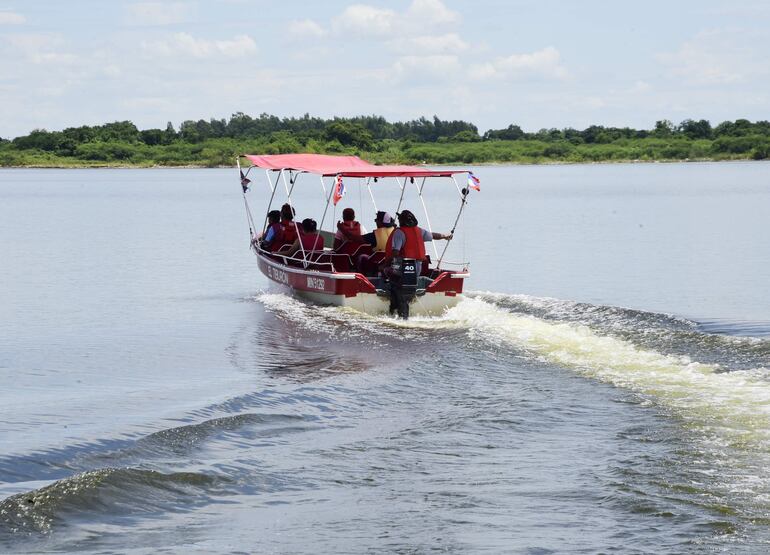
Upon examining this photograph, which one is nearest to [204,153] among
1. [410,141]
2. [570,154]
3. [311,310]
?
[410,141]

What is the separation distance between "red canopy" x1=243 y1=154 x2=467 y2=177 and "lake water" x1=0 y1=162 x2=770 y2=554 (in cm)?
217

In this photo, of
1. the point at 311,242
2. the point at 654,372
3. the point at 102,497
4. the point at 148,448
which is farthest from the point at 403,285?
the point at 102,497

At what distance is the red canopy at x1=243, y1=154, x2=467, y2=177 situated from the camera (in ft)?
53.3

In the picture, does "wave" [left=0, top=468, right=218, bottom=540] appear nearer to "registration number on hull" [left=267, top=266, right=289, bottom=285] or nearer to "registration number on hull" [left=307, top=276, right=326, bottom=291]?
"registration number on hull" [left=307, top=276, right=326, bottom=291]

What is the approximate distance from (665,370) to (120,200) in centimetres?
5077

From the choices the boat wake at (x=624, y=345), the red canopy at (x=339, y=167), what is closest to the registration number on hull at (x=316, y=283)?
the boat wake at (x=624, y=345)

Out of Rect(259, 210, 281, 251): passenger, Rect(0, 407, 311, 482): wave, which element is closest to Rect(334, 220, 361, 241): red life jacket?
Rect(259, 210, 281, 251): passenger

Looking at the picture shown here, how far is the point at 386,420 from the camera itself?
10.0 m

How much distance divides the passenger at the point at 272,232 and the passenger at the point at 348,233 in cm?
143

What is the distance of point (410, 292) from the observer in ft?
50.4

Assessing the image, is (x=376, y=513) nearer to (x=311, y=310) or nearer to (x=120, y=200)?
(x=311, y=310)

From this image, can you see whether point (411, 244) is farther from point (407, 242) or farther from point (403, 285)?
point (403, 285)

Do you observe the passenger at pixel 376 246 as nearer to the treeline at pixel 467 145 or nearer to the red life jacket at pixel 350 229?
the red life jacket at pixel 350 229

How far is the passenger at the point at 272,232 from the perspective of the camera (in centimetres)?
1841
